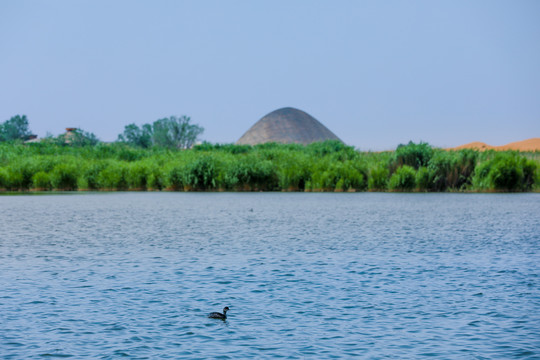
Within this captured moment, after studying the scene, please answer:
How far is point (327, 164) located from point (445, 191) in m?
10.0

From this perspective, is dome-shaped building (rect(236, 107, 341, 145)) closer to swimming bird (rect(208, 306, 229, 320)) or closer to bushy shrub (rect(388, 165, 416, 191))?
bushy shrub (rect(388, 165, 416, 191))

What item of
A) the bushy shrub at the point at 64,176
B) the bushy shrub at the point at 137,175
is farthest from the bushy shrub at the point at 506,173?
the bushy shrub at the point at 64,176

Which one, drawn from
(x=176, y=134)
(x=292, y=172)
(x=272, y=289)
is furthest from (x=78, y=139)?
(x=272, y=289)

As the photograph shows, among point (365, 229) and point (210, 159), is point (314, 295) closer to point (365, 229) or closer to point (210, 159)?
point (365, 229)

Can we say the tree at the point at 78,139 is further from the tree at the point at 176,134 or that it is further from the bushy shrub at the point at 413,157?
the bushy shrub at the point at 413,157

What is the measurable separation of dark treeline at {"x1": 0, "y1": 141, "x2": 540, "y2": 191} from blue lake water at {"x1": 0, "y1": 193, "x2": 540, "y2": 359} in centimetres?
2223

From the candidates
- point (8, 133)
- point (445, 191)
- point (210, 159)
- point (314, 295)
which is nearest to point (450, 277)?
point (314, 295)

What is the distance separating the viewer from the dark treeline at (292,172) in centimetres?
5016

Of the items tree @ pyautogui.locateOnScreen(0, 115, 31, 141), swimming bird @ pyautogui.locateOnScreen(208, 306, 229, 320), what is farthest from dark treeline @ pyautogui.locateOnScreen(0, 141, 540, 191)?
tree @ pyautogui.locateOnScreen(0, 115, 31, 141)

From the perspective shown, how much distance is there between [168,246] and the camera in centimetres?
2084

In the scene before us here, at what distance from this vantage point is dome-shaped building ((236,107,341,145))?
139 meters

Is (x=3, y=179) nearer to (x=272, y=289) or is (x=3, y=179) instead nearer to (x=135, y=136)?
(x=272, y=289)

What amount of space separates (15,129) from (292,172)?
12701cm

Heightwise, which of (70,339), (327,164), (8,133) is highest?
(8,133)
